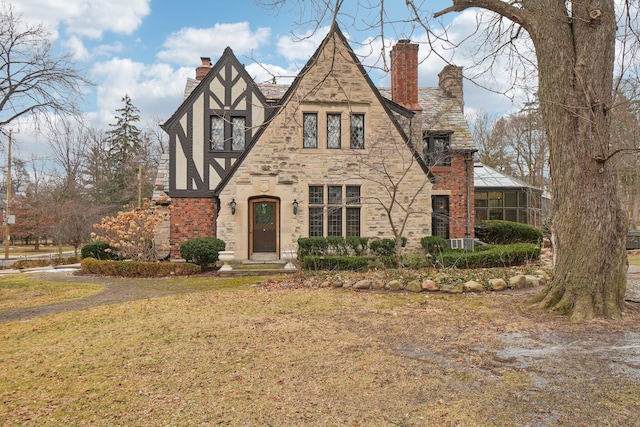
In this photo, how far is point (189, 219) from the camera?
16031mm

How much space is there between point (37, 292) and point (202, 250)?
4.84 m

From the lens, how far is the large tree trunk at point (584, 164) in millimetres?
6145

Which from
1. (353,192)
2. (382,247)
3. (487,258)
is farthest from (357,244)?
(487,258)

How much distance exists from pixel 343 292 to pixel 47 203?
31.1 m

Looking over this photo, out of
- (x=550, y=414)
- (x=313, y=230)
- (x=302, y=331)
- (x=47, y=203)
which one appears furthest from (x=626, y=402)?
(x=47, y=203)

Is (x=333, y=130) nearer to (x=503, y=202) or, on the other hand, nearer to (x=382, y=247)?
(x=382, y=247)

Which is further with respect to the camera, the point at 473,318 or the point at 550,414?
the point at 473,318

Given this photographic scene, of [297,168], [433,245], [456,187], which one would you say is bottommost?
[433,245]

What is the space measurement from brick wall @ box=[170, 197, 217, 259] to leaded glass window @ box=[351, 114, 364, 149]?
6.15m

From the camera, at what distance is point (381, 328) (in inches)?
240

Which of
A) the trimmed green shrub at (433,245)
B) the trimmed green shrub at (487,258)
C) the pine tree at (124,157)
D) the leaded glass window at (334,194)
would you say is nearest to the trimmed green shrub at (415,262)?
the trimmed green shrub at (487,258)

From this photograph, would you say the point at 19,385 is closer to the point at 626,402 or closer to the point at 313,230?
the point at 626,402

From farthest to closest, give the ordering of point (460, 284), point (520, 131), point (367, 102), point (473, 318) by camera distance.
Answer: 1. point (520, 131)
2. point (367, 102)
3. point (460, 284)
4. point (473, 318)

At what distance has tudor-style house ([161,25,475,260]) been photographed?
1460cm
